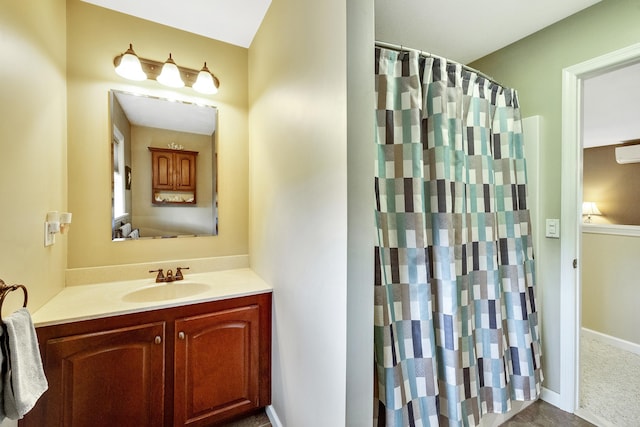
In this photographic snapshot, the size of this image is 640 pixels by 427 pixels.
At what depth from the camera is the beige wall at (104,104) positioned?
159 centimetres

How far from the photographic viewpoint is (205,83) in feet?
6.02

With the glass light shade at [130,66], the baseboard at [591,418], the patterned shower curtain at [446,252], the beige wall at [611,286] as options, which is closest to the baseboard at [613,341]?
the beige wall at [611,286]

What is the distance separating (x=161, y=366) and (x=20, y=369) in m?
0.63

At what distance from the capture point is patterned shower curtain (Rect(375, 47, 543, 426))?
3.70 ft

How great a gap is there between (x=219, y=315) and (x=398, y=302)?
1.00 meters

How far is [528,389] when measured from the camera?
1.48 m

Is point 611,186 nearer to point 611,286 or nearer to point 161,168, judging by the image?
point 611,286

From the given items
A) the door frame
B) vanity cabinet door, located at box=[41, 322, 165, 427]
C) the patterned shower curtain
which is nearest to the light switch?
the door frame

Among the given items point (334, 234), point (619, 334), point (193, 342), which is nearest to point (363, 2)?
point (334, 234)

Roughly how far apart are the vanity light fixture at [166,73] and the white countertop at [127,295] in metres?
1.34

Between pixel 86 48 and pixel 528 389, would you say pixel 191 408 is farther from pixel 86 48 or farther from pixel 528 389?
pixel 86 48

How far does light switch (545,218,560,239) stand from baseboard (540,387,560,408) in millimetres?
1009

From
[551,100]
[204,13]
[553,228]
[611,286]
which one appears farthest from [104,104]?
[611,286]

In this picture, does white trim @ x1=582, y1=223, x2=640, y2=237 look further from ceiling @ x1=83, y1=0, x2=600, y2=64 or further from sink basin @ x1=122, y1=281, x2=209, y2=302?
sink basin @ x1=122, y1=281, x2=209, y2=302
